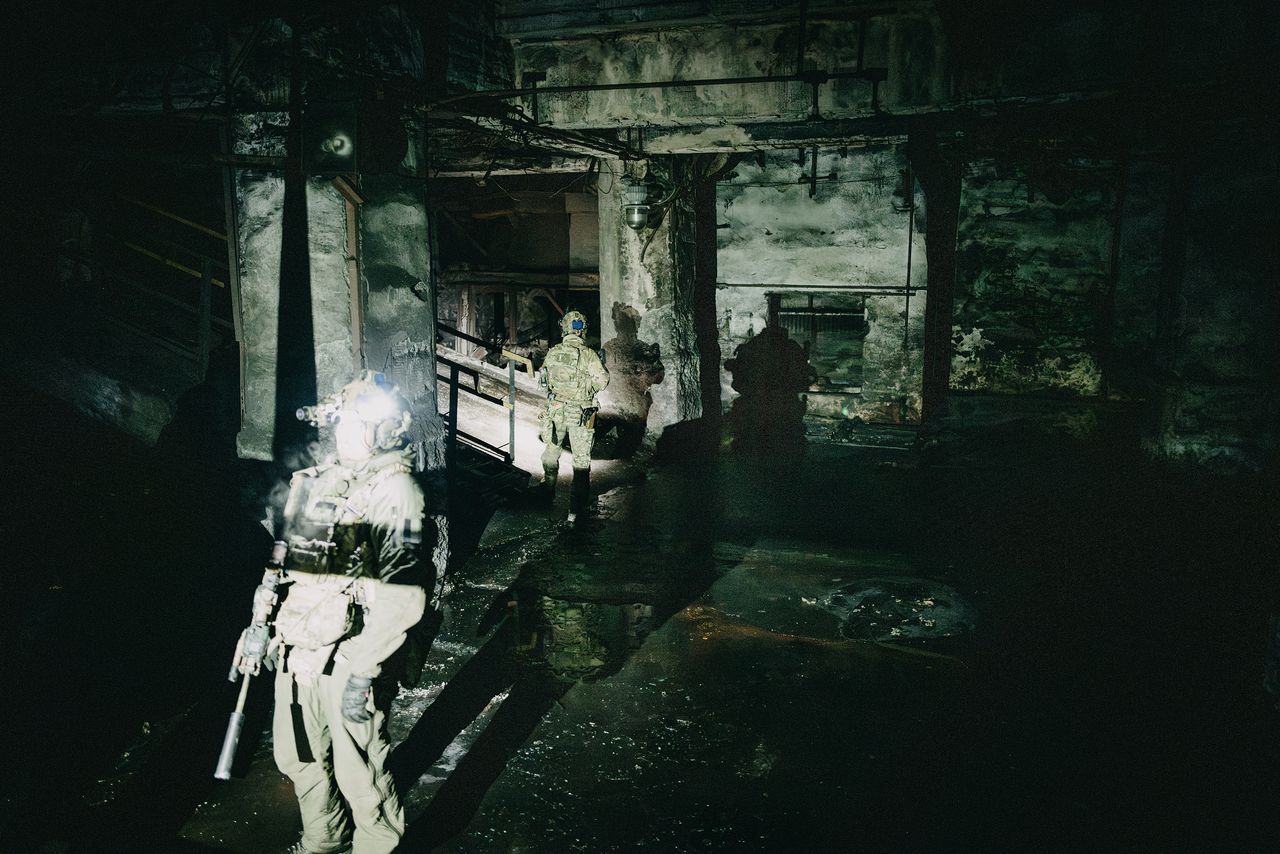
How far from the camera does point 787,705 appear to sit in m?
5.49

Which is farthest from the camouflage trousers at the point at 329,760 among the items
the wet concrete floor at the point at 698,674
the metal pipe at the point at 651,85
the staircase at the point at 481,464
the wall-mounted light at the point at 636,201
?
the wall-mounted light at the point at 636,201

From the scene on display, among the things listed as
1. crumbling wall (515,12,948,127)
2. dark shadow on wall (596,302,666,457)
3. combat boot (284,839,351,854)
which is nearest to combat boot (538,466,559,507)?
dark shadow on wall (596,302,666,457)

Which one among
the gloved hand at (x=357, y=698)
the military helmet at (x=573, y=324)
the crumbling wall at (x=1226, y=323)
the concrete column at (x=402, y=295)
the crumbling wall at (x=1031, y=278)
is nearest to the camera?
the gloved hand at (x=357, y=698)

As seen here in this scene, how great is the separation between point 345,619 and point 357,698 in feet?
1.22

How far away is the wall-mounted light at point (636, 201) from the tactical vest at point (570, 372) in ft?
10.3

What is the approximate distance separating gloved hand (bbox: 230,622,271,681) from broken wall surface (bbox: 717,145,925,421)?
431 inches

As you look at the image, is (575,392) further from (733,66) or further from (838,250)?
(838,250)

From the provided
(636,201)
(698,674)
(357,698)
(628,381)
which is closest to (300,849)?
(357,698)

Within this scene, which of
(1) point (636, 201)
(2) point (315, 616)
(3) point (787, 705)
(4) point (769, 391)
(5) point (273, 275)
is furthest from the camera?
(4) point (769, 391)

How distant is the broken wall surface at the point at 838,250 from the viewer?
41.9 ft

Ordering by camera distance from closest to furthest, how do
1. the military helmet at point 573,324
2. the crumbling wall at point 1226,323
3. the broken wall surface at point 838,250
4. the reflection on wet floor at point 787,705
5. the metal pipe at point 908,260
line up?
the reflection on wet floor at point 787,705 < the military helmet at point 573,324 < the crumbling wall at point 1226,323 < the metal pipe at point 908,260 < the broken wall surface at point 838,250

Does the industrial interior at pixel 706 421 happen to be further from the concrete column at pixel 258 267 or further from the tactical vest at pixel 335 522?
the tactical vest at pixel 335 522

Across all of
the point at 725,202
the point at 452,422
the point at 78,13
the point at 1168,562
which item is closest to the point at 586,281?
the point at 725,202

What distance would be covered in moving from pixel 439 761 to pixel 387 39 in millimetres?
5645
